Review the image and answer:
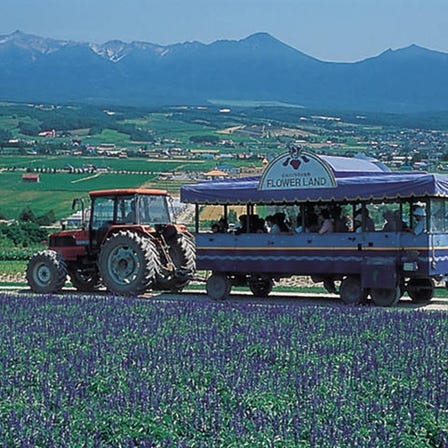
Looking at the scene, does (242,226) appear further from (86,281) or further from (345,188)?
(86,281)

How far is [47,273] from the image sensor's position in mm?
22203

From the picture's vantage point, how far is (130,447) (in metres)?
7.14

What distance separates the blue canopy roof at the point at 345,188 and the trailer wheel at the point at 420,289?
1895 millimetres

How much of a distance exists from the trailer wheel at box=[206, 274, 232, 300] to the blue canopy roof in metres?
1.60

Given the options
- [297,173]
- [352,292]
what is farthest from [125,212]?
[352,292]

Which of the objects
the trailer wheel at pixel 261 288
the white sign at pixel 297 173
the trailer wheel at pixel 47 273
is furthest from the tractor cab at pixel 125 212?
the white sign at pixel 297 173

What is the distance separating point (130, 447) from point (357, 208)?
12.4 meters

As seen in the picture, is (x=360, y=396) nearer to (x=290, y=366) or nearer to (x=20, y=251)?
(x=290, y=366)

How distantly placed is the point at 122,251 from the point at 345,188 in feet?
16.4

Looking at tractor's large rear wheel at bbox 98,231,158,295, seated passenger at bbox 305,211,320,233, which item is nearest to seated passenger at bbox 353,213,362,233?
seated passenger at bbox 305,211,320,233

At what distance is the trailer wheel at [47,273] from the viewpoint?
72.1 feet

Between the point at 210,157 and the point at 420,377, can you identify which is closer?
the point at 420,377

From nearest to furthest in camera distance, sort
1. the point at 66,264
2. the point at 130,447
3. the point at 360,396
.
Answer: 1. the point at 130,447
2. the point at 360,396
3. the point at 66,264

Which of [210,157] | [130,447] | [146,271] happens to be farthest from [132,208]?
[210,157]
